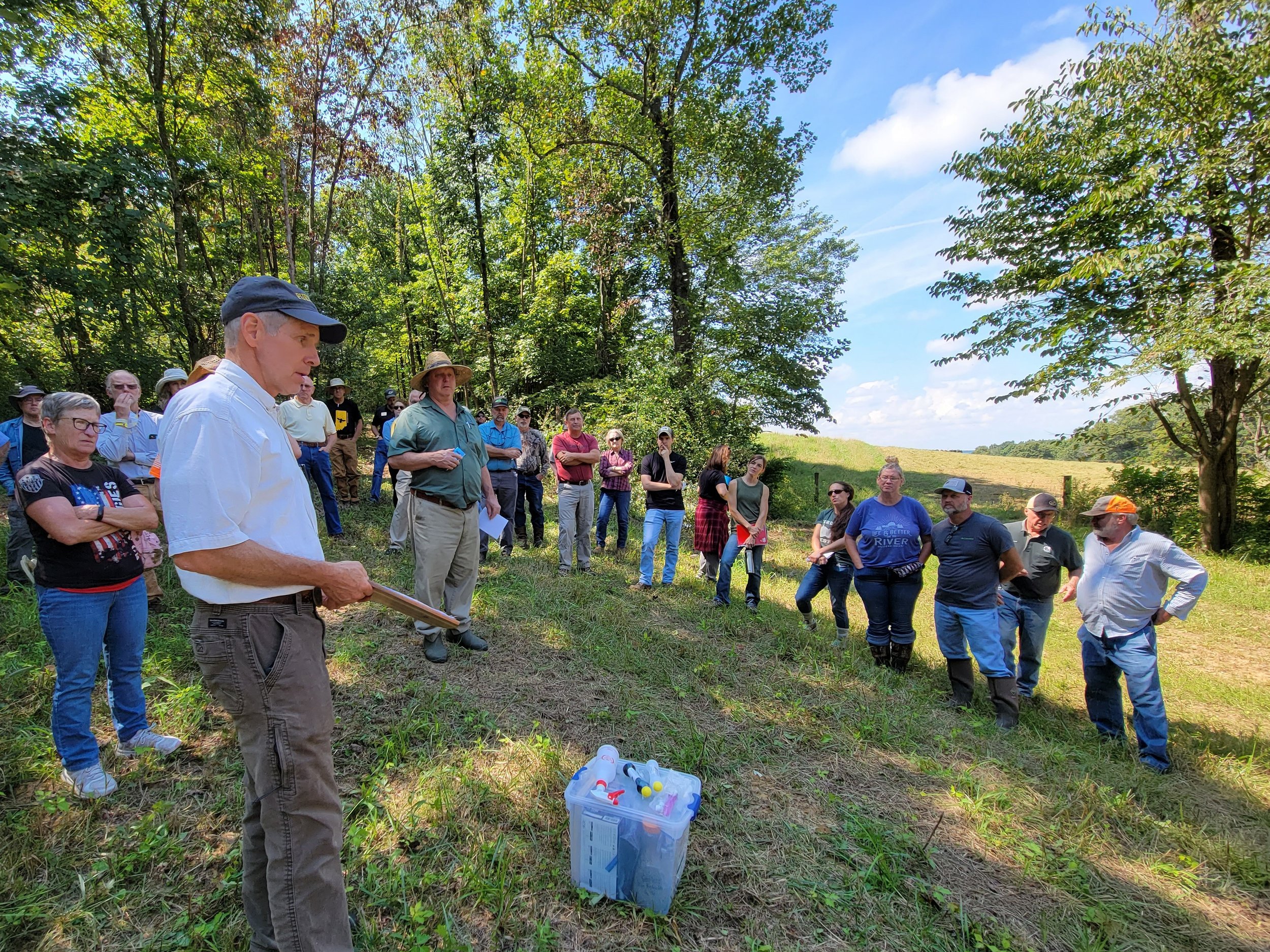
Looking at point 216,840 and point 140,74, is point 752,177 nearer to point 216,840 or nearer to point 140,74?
point 140,74

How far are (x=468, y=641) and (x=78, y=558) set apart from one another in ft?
8.25

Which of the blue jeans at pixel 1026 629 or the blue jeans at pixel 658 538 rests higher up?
the blue jeans at pixel 658 538

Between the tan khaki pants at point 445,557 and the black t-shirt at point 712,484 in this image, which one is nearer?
the tan khaki pants at point 445,557

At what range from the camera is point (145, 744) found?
3105 millimetres

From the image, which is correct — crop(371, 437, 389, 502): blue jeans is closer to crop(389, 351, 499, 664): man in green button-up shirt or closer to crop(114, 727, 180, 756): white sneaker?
crop(389, 351, 499, 664): man in green button-up shirt

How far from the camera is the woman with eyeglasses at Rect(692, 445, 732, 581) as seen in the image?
6832 millimetres

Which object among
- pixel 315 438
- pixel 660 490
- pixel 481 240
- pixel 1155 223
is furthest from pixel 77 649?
pixel 1155 223

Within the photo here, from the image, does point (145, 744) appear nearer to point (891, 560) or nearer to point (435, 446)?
point (435, 446)

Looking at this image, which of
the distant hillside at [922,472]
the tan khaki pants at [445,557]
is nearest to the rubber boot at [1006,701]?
the tan khaki pants at [445,557]

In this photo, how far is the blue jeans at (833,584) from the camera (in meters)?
5.96

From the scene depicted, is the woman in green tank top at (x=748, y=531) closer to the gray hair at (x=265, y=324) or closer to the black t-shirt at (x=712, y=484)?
the black t-shirt at (x=712, y=484)

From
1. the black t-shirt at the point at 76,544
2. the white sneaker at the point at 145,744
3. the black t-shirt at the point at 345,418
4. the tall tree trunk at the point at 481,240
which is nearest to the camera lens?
the black t-shirt at the point at 76,544

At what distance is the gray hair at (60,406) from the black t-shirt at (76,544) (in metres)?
0.22

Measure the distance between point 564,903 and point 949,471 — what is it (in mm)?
27931
